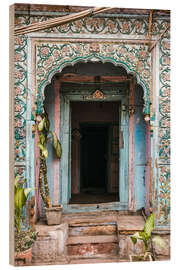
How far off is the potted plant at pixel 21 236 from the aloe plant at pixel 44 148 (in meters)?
0.50

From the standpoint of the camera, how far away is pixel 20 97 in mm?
3188

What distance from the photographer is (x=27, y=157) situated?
319cm

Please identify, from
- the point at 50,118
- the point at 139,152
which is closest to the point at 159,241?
the point at 139,152

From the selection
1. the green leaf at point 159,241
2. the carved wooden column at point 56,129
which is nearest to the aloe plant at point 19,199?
the carved wooden column at point 56,129

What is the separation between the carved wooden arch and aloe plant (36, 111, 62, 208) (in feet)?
0.61

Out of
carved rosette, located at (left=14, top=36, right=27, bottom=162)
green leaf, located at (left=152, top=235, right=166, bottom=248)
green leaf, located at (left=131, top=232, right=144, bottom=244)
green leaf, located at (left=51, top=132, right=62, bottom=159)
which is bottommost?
green leaf, located at (left=152, top=235, right=166, bottom=248)

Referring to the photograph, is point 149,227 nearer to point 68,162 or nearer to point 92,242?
point 92,242

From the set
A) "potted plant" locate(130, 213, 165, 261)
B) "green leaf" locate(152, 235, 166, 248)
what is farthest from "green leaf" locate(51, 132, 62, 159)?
"green leaf" locate(152, 235, 166, 248)

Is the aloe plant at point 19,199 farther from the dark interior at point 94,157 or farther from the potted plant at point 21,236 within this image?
the dark interior at point 94,157

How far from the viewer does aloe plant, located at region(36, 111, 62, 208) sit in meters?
3.38

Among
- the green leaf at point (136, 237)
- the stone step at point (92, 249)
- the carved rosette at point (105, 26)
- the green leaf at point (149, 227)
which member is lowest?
the stone step at point (92, 249)

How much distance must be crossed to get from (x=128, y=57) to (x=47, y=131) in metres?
1.30

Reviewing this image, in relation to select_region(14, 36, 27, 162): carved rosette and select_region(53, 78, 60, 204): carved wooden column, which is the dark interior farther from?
select_region(14, 36, 27, 162): carved rosette

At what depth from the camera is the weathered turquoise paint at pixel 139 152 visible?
3904 millimetres
